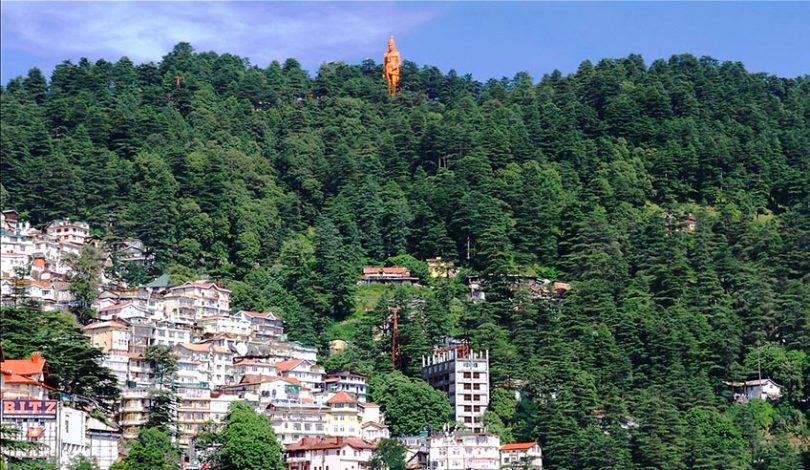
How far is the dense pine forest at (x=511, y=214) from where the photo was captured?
254 ft

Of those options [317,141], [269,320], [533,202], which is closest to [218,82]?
[317,141]

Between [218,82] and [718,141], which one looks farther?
A: [218,82]

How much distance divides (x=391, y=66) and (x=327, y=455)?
78828 mm

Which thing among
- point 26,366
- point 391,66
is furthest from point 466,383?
point 391,66

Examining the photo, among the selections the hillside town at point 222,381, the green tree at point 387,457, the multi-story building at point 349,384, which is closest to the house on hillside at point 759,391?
the hillside town at point 222,381

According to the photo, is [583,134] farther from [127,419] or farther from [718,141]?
[127,419]

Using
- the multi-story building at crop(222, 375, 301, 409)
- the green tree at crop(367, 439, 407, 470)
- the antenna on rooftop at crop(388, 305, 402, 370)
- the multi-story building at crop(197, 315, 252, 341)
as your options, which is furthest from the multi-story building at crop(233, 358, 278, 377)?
the green tree at crop(367, 439, 407, 470)

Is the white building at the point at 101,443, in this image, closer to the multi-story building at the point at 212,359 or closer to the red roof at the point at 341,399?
the multi-story building at the point at 212,359

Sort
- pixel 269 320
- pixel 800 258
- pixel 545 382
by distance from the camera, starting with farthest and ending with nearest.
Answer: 1. pixel 800 258
2. pixel 269 320
3. pixel 545 382

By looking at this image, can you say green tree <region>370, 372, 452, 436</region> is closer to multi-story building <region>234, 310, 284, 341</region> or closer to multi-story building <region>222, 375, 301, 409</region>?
multi-story building <region>222, 375, 301, 409</region>

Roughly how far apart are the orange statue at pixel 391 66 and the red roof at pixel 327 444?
7339 centimetres

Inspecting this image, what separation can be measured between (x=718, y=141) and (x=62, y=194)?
52033 millimetres

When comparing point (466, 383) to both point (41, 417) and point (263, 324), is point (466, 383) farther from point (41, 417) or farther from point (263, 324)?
point (41, 417)

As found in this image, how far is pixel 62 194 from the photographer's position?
91125 mm
